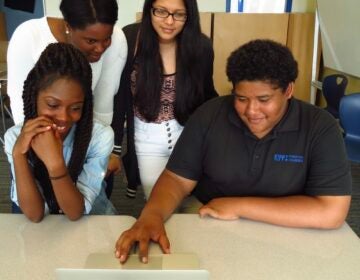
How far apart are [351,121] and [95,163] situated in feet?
5.82

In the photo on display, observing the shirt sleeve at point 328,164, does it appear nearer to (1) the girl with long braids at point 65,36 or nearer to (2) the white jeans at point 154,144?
(2) the white jeans at point 154,144

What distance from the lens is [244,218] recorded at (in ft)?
3.81

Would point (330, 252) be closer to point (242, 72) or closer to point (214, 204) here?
point (214, 204)

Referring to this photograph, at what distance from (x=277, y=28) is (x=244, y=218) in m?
3.23

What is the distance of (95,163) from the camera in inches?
52.4

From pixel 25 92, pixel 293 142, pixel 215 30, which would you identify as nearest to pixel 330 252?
pixel 293 142

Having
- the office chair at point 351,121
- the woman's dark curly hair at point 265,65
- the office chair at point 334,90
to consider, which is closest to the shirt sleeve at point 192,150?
the woman's dark curly hair at point 265,65

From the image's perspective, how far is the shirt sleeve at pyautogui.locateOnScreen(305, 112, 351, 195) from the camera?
1.18 metres

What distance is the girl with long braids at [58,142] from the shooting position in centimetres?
112

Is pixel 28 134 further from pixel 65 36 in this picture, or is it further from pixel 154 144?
pixel 154 144

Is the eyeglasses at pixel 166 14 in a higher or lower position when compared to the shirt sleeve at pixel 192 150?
higher

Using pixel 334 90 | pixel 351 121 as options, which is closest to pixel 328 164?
pixel 351 121

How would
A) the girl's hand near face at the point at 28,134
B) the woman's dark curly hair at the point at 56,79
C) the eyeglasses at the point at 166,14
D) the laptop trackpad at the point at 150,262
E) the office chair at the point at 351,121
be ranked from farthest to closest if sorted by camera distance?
the office chair at the point at 351,121 → the eyeglasses at the point at 166,14 → the woman's dark curly hair at the point at 56,79 → the girl's hand near face at the point at 28,134 → the laptop trackpad at the point at 150,262

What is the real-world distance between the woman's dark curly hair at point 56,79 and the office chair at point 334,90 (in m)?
2.57
